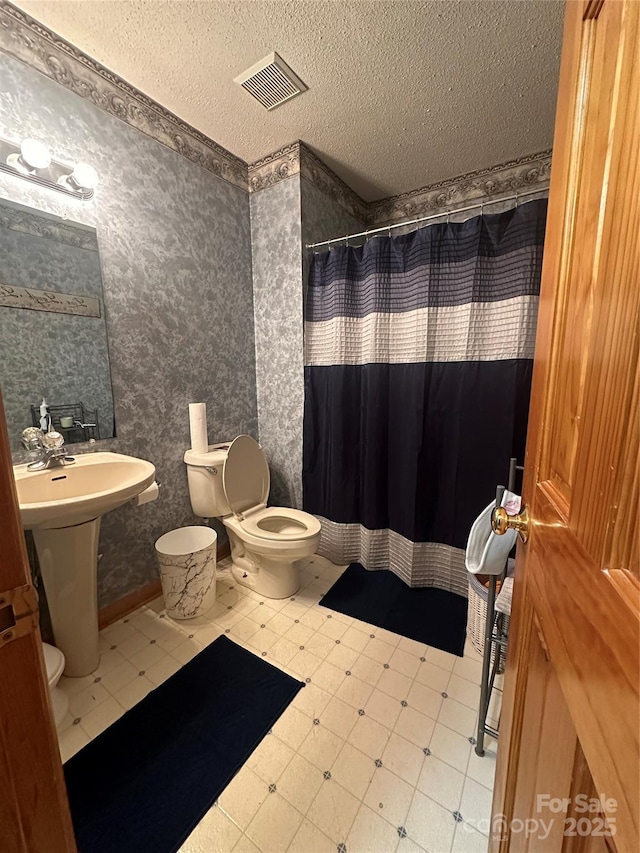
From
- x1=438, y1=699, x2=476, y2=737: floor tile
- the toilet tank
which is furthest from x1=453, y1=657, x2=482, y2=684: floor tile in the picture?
the toilet tank

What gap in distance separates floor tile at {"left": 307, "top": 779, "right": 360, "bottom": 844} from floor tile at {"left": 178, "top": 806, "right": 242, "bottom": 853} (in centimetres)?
21

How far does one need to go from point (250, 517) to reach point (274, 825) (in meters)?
1.17

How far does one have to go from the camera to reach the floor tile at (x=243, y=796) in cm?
95

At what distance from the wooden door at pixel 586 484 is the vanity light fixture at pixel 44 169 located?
5.41 ft

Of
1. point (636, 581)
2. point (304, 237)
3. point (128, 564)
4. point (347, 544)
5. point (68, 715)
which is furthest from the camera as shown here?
point (347, 544)

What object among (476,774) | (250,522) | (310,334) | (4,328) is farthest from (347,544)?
(4,328)

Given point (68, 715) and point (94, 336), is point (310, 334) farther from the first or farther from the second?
point (68, 715)

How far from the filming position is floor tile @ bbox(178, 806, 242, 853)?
2.89 feet

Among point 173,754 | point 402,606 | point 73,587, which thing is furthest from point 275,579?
point 73,587

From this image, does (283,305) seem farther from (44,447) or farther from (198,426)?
(44,447)

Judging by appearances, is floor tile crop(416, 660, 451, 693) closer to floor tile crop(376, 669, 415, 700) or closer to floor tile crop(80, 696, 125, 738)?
floor tile crop(376, 669, 415, 700)

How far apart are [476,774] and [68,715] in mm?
1396

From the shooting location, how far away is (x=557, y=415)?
1.62 feet

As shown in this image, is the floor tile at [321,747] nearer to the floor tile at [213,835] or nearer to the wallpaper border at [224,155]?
the floor tile at [213,835]
